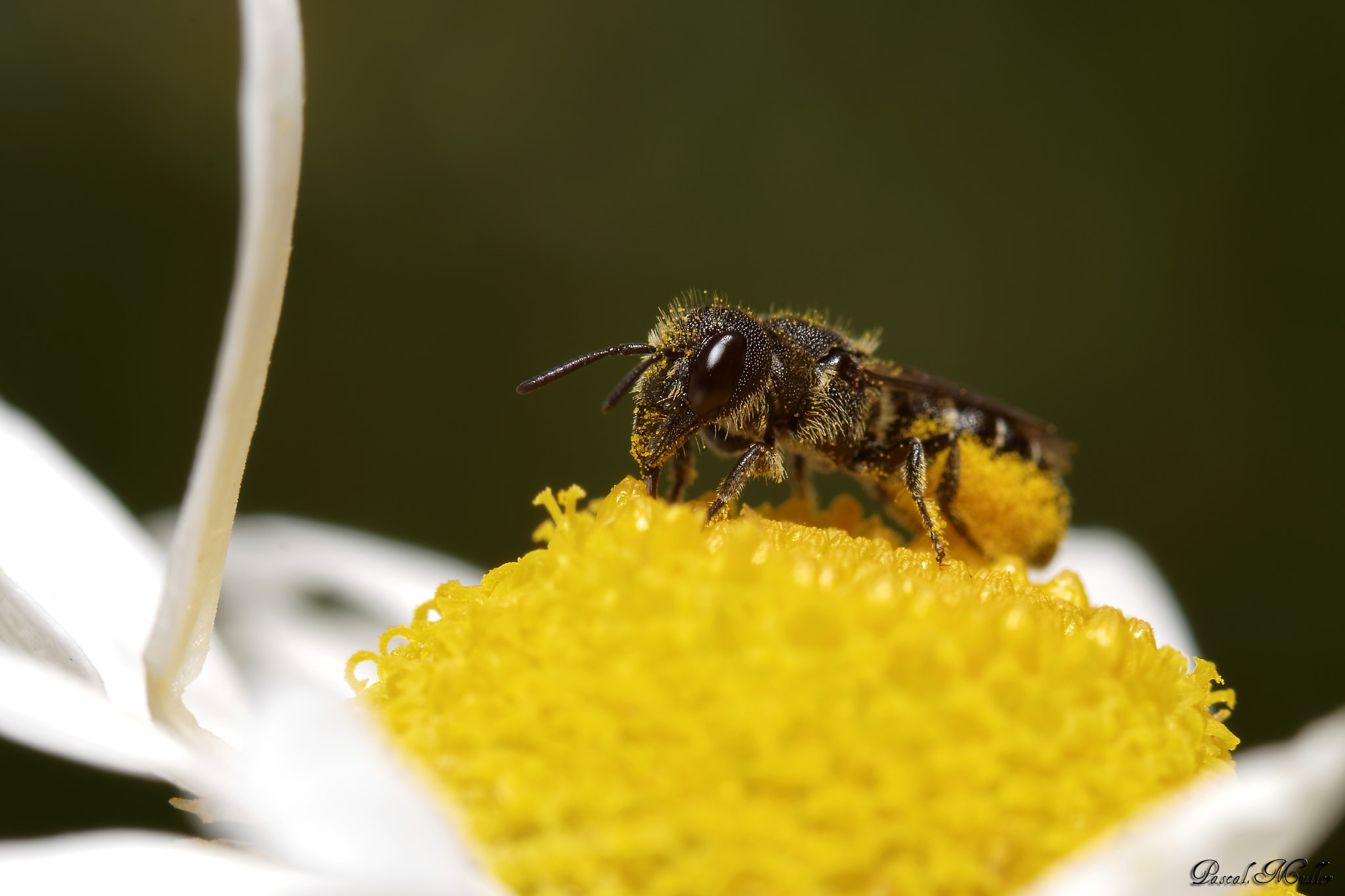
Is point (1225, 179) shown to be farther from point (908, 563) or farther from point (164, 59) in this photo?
point (164, 59)

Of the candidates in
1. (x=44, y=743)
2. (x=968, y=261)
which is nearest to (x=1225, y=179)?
(x=968, y=261)

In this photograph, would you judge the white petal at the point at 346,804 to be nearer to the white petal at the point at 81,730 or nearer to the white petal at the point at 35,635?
the white petal at the point at 81,730

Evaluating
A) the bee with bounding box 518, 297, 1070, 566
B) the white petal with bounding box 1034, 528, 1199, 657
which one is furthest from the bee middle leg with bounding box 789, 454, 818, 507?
the white petal with bounding box 1034, 528, 1199, 657

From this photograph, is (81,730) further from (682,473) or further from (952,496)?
(952,496)

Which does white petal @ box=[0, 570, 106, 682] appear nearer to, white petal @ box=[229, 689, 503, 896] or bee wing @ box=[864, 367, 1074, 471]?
white petal @ box=[229, 689, 503, 896]

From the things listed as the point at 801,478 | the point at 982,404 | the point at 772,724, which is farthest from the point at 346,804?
the point at 982,404

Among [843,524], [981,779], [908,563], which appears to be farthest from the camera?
[843,524]

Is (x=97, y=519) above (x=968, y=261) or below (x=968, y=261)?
below
